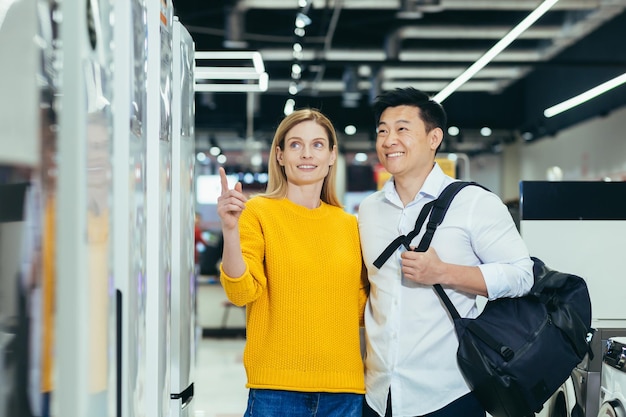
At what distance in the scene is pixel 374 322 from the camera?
2.40 metres

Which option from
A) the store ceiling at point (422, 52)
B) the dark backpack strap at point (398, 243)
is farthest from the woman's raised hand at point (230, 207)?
the store ceiling at point (422, 52)

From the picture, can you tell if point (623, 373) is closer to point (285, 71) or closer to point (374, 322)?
point (374, 322)

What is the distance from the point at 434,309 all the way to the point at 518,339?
26cm

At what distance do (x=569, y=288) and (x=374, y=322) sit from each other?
0.63 meters

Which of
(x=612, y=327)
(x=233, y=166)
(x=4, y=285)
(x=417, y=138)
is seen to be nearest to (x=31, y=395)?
(x=4, y=285)

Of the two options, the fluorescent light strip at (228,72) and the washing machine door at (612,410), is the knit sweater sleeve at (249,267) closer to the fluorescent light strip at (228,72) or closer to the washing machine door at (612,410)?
the fluorescent light strip at (228,72)

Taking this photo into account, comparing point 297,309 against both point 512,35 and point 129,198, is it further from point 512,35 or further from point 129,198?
point 512,35

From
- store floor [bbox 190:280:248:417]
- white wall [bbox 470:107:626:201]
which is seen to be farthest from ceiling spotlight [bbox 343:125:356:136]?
store floor [bbox 190:280:248:417]

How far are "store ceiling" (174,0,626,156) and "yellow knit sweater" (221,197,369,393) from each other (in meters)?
6.65

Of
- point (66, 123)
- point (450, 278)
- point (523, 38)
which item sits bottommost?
point (450, 278)

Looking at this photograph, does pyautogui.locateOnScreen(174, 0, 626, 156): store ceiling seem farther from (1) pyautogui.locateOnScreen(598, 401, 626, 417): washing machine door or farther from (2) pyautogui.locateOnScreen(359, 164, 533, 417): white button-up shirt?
(2) pyautogui.locateOnScreen(359, 164, 533, 417): white button-up shirt

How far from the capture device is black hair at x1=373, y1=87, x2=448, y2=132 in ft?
8.05

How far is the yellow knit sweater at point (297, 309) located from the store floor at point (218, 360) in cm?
134

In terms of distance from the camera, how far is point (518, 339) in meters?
2.29
